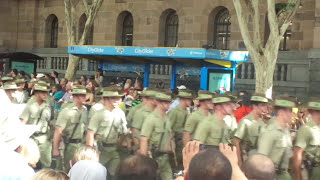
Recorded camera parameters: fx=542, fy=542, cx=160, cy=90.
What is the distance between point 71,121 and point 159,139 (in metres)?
1.45

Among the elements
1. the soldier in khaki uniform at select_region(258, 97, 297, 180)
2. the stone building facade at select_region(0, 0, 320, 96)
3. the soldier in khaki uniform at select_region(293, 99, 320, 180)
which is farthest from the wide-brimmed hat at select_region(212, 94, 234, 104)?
the stone building facade at select_region(0, 0, 320, 96)

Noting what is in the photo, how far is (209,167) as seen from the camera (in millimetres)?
3133

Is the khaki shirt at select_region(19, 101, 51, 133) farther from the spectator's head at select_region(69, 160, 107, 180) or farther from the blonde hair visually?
the spectator's head at select_region(69, 160, 107, 180)

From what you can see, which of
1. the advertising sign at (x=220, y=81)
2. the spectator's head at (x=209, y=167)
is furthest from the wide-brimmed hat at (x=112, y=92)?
the advertising sign at (x=220, y=81)

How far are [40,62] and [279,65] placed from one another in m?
15.4

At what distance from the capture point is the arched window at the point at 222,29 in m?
23.9

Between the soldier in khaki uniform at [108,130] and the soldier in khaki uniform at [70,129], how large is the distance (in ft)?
1.32

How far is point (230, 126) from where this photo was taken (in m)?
8.93

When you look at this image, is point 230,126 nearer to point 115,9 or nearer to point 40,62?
point 115,9

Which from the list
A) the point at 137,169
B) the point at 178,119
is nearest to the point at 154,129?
the point at 178,119

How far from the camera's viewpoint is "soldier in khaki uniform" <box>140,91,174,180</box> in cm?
814

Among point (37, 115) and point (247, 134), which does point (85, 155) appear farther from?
point (37, 115)

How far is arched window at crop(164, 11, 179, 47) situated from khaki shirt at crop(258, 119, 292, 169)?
18880 mm

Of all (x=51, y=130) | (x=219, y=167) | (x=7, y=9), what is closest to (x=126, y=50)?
(x=51, y=130)
